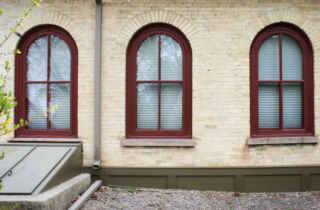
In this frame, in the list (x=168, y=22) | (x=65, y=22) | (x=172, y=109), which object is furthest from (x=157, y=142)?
(x=65, y=22)

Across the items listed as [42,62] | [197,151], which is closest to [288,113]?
[197,151]

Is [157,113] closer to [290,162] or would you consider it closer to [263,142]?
[263,142]

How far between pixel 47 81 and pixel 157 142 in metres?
2.59

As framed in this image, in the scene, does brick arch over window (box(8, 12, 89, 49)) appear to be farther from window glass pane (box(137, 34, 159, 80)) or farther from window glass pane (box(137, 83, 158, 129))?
window glass pane (box(137, 83, 158, 129))

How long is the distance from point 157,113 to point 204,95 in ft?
3.36

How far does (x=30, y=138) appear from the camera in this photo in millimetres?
4727

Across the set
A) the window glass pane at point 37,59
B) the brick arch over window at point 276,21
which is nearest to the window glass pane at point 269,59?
the brick arch over window at point 276,21

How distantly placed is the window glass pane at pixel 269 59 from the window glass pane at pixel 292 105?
37 centimetres

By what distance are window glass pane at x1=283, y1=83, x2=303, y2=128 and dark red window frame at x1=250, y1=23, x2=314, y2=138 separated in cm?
8

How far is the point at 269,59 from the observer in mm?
4910

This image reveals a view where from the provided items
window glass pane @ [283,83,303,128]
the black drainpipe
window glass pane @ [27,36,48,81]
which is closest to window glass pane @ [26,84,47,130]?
window glass pane @ [27,36,48,81]

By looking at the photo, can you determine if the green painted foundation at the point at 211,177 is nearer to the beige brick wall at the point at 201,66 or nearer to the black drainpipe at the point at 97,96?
the beige brick wall at the point at 201,66

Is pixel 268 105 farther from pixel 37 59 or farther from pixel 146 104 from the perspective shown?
pixel 37 59

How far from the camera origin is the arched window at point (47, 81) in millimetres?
4848
